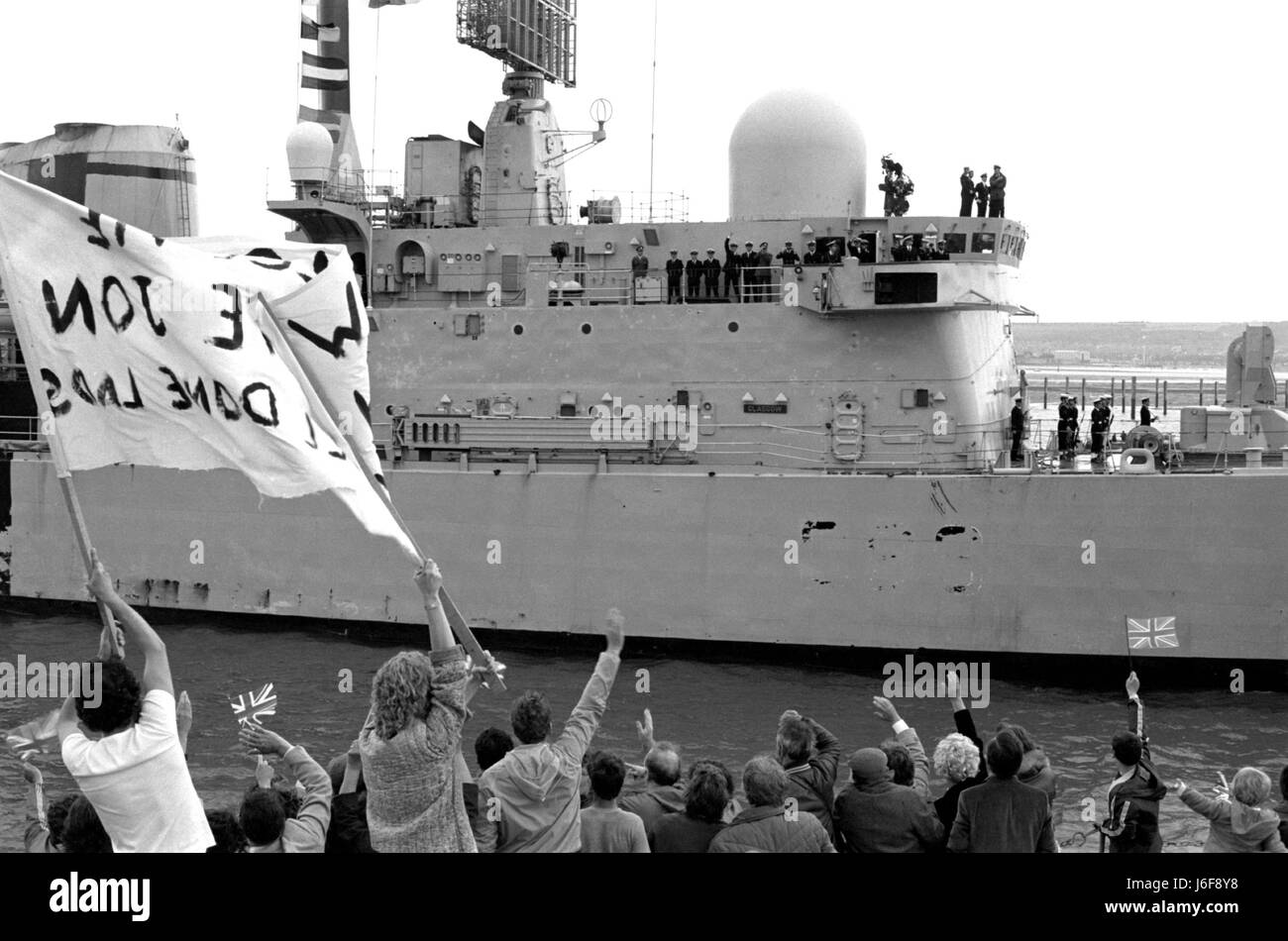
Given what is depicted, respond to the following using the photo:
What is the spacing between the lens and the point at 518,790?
543 cm

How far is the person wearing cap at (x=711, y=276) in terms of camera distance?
1873 cm

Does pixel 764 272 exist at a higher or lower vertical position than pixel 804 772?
higher

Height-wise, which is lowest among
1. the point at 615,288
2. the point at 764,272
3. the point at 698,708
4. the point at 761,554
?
the point at 698,708

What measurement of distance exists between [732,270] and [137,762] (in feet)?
49.1

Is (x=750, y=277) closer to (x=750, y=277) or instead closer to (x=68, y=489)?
(x=750, y=277)

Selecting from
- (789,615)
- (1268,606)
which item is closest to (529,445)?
(789,615)

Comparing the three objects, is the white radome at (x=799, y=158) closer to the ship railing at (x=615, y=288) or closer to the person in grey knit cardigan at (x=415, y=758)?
the ship railing at (x=615, y=288)

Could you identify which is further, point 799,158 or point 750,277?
point 799,158

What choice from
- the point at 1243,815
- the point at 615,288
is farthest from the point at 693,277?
the point at 1243,815

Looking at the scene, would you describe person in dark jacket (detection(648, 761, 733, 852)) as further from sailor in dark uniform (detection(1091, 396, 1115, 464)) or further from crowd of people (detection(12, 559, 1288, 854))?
sailor in dark uniform (detection(1091, 396, 1115, 464))

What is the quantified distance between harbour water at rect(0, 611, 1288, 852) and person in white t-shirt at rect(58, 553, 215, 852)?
754 cm

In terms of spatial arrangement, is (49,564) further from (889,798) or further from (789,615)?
(889,798)

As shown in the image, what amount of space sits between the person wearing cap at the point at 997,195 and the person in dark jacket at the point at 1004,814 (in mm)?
14143
